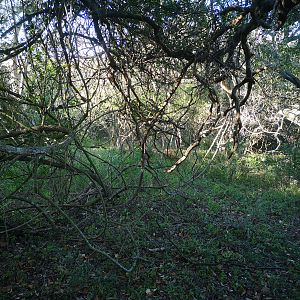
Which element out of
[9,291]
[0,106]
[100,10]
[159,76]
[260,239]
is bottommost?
[9,291]

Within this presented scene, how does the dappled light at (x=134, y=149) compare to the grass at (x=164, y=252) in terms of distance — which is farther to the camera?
the grass at (x=164, y=252)

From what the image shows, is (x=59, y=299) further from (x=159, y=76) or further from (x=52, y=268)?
(x=159, y=76)

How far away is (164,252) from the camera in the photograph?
14.6 feet

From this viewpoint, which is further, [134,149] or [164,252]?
[134,149]

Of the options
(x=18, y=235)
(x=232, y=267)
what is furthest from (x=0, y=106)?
(x=232, y=267)

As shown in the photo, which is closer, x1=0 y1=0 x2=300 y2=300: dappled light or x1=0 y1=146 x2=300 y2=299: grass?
x1=0 y1=0 x2=300 y2=300: dappled light

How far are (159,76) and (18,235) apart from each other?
9.51 ft

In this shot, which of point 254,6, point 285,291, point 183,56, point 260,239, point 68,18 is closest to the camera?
point 68,18

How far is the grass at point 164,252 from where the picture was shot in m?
3.63

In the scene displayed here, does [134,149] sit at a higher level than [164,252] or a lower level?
higher

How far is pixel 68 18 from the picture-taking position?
233cm

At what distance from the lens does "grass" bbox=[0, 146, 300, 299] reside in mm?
3633

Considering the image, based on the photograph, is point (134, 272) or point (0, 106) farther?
point (134, 272)

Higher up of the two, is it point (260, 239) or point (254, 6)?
point (254, 6)
